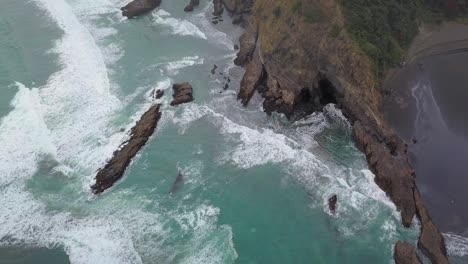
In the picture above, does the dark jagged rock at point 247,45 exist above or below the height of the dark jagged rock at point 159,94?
above

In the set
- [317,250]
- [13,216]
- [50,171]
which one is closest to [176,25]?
[50,171]

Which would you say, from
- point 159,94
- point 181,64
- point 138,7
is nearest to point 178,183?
point 159,94

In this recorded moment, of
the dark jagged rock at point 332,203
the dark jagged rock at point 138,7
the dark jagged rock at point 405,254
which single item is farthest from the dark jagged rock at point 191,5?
the dark jagged rock at point 405,254

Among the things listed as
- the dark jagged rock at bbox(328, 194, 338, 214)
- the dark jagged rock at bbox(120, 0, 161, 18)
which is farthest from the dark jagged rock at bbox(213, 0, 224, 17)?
the dark jagged rock at bbox(328, 194, 338, 214)

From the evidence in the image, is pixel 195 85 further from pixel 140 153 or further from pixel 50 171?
pixel 50 171

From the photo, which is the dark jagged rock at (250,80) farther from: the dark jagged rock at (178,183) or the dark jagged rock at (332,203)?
the dark jagged rock at (332,203)

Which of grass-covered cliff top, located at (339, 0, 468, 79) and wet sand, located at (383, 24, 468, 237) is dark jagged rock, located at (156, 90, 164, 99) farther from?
wet sand, located at (383, 24, 468, 237)
